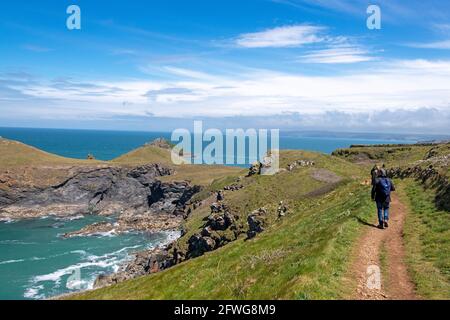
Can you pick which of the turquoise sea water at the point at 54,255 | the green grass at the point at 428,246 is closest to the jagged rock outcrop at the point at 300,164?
the turquoise sea water at the point at 54,255

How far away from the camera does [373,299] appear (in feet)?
50.2

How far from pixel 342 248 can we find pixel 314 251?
146 centimetres

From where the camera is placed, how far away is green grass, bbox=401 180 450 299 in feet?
54.2

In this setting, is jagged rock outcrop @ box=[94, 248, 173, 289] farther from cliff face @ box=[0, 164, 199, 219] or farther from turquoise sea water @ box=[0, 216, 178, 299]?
cliff face @ box=[0, 164, 199, 219]

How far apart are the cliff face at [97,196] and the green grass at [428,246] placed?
140928mm

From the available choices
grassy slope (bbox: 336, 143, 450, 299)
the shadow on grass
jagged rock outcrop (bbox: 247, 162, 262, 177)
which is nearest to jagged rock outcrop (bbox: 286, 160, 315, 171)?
jagged rock outcrop (bbox: 247, 162, 262, 177)

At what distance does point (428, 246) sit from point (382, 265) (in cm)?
422

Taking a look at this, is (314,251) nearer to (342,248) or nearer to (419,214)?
(342,248)

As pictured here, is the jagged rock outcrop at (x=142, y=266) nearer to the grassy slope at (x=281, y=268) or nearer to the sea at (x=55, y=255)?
the sea at (x=55, y=255)

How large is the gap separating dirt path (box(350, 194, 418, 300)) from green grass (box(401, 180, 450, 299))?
Answer: 42 centimetres

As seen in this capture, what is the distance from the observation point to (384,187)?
26.2 metres

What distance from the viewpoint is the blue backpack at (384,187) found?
85.1 feet

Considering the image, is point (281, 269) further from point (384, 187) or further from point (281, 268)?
point (384, 187)
